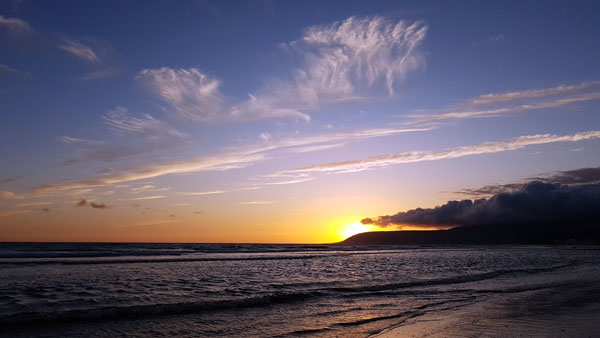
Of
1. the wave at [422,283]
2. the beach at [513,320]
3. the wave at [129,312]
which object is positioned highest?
the wave at [129,312]

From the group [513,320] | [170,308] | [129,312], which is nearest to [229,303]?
[170,308]

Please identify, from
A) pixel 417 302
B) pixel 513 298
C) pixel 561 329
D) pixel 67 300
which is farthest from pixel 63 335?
pixel 513 298

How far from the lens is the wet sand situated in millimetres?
10055

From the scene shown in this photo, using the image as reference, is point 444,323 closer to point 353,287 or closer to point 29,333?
point 353,287

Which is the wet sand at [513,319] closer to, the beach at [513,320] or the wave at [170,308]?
the beach at [513,320]

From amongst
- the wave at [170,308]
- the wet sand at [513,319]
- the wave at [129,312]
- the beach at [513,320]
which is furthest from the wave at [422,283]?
the beach at [513,320]

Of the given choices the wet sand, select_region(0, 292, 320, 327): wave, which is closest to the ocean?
select_region(0, 292, 320, 327): wave

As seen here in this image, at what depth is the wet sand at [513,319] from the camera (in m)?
10.1

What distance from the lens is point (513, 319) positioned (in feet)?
38.7

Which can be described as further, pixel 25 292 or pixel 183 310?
pixel 25 292

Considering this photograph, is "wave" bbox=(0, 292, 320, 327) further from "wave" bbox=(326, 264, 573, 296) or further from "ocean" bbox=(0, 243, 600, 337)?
"wave" bbox=(326, 264, 573, 296)

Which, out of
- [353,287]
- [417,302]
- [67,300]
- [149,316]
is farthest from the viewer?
[353,287]

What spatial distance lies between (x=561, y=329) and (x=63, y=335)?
42.9 feet

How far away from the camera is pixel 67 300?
14.4 meters
